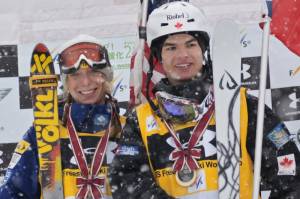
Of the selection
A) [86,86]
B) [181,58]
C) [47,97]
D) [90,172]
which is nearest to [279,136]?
[181,58]

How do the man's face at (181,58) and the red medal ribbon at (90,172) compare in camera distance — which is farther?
the red medal ribbon at (90,172)

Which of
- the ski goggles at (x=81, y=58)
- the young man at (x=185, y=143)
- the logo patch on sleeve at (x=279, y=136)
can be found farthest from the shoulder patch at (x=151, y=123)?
the ski goggles at (x=81, y=58)

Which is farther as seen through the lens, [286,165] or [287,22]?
[287,22]

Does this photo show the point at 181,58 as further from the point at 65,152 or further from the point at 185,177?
the point at 65,152

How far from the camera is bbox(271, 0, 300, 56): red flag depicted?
3.04 meters

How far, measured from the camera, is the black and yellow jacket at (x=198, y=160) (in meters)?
2.47

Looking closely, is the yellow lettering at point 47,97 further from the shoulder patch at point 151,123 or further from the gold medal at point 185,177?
the gold medal at point 185,177

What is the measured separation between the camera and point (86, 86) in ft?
10.2

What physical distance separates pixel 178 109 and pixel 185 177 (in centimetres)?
31

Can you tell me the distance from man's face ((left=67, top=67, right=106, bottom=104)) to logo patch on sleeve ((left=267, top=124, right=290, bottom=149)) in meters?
1.05

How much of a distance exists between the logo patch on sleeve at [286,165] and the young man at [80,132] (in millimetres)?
956

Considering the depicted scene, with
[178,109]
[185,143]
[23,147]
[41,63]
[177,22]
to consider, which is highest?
[177,22]

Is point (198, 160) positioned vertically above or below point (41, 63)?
below

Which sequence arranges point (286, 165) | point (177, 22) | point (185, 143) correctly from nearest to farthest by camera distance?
1. point (286, 165)
2. point (185, 143)
3. point (177, 22)
